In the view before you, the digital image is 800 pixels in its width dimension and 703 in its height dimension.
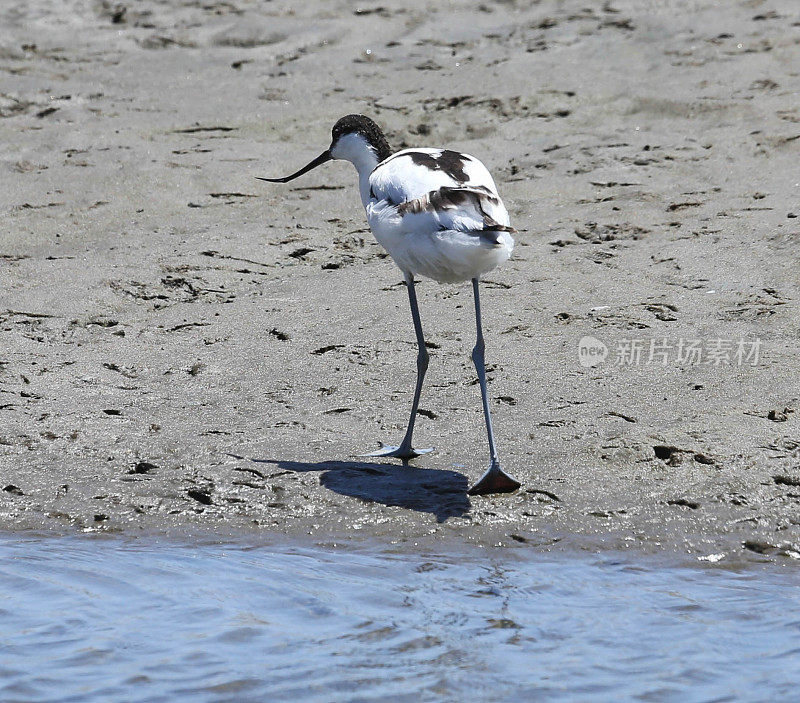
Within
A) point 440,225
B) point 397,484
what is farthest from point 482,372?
point 440,225

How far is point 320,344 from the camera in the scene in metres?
5.90

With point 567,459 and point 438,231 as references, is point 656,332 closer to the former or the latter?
point 567,459

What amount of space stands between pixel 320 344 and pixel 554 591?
226cm

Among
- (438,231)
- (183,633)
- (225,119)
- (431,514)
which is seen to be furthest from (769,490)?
(225,119)

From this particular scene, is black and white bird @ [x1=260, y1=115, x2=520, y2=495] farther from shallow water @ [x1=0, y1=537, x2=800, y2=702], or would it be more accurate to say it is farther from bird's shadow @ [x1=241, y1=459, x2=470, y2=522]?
shallow water @ [x1=0, y1=537, x2=800, y2=702]
